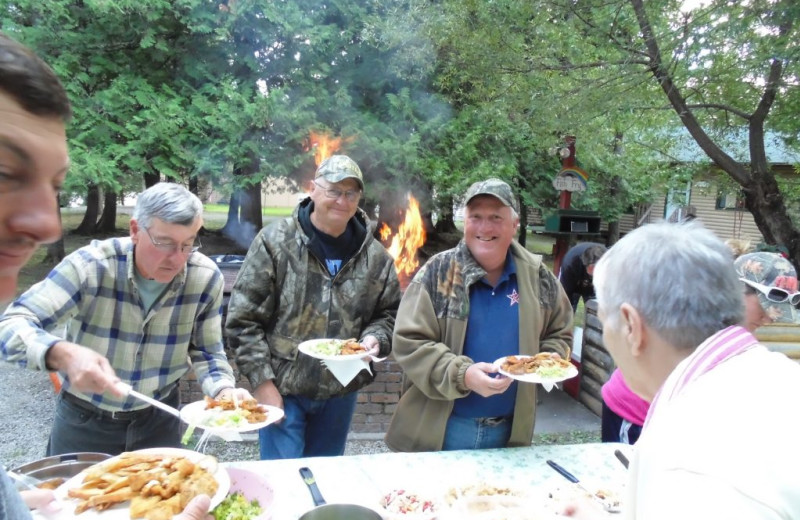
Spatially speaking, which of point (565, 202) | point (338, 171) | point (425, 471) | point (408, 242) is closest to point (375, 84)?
point (408, 242)

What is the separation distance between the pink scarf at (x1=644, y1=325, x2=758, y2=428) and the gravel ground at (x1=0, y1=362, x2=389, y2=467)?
13.4ft


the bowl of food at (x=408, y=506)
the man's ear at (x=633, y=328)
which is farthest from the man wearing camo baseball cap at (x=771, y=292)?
the bowl of food at (x=408, y=506)

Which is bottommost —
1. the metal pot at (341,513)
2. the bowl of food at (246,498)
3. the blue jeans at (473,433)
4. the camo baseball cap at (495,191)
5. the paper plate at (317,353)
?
the blue jeans at (473,433)

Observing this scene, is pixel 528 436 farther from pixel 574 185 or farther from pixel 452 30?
pixel 574 185

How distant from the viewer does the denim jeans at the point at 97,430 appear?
8.16 feet

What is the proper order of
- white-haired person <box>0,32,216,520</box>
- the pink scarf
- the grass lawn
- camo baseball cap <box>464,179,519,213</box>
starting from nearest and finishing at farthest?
white-haired person <box>0,32,216,520</box> → the pink scarf → camo baseball cap <box>464,179,519,213</box> → the grass lawn

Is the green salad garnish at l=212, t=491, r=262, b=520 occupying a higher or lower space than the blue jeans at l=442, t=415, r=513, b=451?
higher

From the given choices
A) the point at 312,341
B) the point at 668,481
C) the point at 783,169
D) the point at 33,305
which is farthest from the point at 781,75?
the point at 783,169

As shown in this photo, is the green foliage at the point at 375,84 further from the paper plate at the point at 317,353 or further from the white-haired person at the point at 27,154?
the white-haired person at the point at 27,154

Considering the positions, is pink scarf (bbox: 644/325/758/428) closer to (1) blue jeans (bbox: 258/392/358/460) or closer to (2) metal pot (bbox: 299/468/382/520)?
(2) metal pot (bbox: 299/468/382/520)

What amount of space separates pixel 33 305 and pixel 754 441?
8.54 feet

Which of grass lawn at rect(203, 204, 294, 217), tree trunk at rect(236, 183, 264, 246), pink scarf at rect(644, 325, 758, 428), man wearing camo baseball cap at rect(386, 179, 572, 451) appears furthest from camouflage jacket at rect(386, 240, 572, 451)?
grass lawn at rect(203, 204, 294, 217)

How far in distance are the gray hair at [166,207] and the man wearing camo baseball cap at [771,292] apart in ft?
8.95

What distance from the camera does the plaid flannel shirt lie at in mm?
2299
